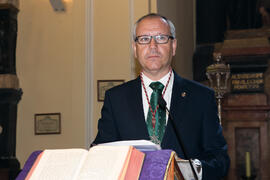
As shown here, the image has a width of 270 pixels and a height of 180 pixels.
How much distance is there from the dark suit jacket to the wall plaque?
4.36 metres

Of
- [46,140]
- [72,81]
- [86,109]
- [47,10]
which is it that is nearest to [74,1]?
[47,10]

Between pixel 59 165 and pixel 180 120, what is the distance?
113 cm

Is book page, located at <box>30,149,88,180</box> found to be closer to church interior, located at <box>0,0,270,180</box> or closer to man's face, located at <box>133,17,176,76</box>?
man's face, located at <box>133,17,176,76</box>

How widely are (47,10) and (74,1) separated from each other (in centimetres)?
43

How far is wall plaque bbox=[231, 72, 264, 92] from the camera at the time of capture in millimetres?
6906

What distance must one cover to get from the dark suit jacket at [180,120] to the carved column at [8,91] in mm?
3680

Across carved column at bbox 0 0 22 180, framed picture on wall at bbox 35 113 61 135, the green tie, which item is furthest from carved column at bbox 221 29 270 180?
the green tie

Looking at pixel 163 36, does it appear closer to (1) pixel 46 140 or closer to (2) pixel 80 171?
(2) pixel 80 171

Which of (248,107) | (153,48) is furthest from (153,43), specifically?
(248,107)

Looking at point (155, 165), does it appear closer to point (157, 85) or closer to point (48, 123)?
point (157, 85)

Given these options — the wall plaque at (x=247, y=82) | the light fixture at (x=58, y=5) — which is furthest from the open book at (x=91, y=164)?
the wall plaque at (x=247, y=82)

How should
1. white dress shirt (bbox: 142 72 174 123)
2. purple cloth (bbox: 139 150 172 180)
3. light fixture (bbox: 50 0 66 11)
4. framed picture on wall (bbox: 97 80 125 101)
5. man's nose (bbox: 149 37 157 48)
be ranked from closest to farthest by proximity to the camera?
purple cloth (bbox: 139 150 172 180), man's nose (bbox: 149 37 157 48), white dress shirt (bbox: 142 72 174 123), framed picture on wall (bbox: 97 80 125 101), light fixture (bbox: 50 0 66 11)

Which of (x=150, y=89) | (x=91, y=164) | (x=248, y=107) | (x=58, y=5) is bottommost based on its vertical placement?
(x=91, y=164)

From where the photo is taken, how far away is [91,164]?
5.06 ft
